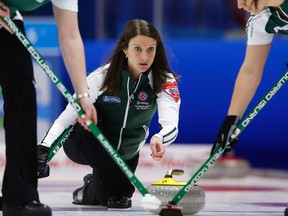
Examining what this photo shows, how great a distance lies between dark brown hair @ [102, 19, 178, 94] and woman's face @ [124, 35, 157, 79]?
31mm

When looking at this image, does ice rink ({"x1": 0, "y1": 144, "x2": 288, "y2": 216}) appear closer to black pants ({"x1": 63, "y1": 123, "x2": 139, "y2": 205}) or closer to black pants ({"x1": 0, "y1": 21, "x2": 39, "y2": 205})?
black pants ({"x1": 63, "y1": 123, "x2": 139, "y2": 205})

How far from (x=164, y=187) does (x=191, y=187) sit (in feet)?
0.45

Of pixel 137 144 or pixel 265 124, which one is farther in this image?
pixel 265 124

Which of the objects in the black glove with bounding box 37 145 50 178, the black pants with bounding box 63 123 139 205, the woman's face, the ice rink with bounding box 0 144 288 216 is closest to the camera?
the black glove with bounding box 37 145 50 178

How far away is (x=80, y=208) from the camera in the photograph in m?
4.26

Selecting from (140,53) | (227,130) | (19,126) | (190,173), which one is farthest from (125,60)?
(190,173)

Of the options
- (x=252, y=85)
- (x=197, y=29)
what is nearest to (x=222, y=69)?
(x=197, y=29)

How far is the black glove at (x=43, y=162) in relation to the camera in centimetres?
394

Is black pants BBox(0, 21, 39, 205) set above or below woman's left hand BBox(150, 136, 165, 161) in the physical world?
above

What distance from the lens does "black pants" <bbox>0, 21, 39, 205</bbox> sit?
10.6 feet

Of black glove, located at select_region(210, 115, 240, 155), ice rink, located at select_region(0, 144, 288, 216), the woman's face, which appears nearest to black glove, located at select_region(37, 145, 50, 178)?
the woman's face

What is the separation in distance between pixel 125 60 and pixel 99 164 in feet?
1.77

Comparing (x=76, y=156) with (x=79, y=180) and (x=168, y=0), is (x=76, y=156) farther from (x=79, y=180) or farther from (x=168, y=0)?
(x=168, y=0)

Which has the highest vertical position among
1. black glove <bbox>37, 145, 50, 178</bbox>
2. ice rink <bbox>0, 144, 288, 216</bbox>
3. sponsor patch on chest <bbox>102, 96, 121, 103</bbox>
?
sponsor patch on chest <bbox>102, 96, 121, 103</bbox>
